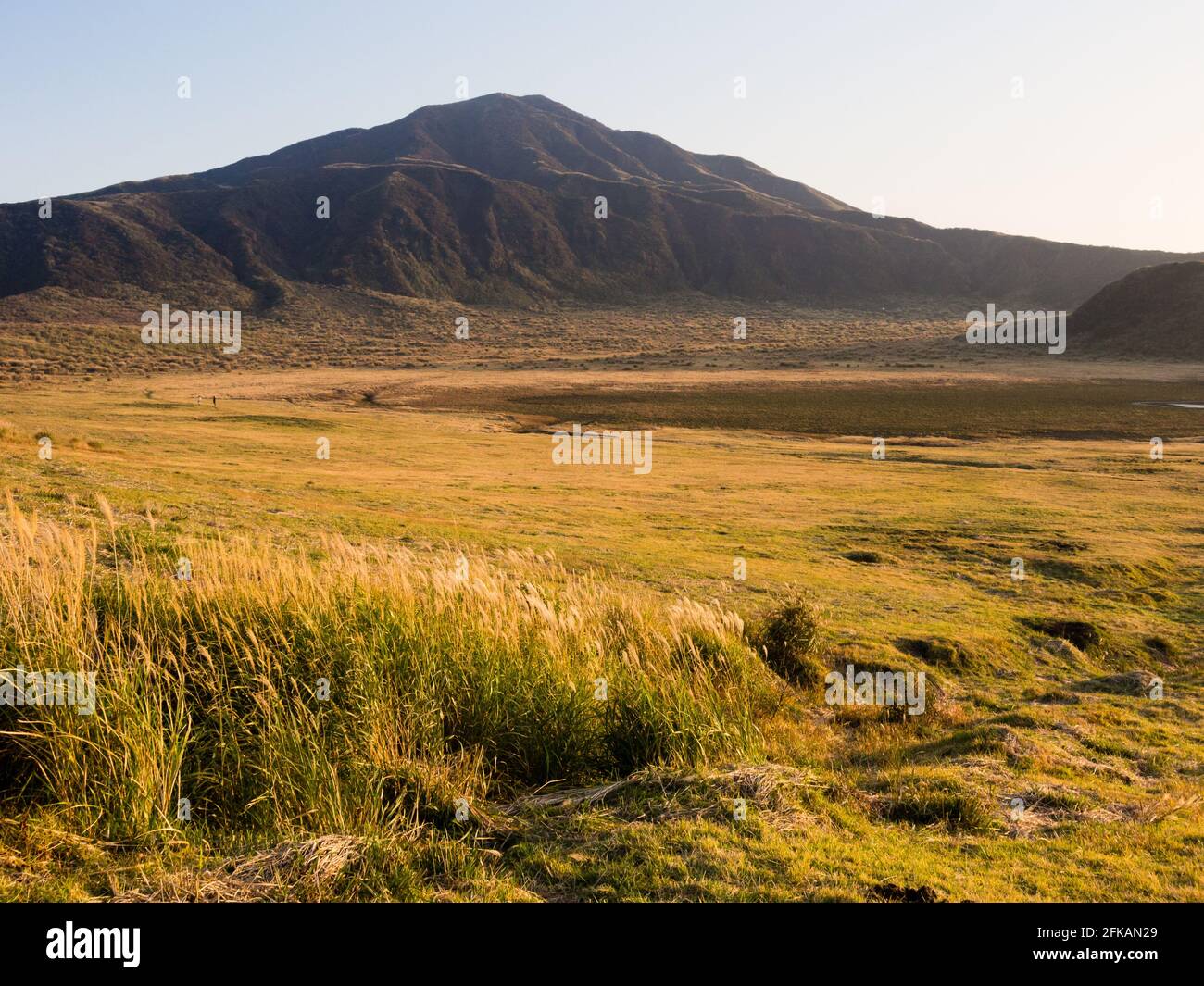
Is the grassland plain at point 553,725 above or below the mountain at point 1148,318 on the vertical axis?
below

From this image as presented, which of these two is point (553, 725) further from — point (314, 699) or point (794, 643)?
point (794, 643)

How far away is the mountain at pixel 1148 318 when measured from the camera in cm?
11269

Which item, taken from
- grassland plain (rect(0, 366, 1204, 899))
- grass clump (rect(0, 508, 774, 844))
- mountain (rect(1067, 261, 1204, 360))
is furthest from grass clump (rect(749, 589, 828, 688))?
mountain (rect(1067, 261, 1204, 360))

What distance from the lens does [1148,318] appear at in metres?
122

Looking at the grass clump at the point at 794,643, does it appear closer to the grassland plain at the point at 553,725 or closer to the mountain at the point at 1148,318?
the grassland plain at the point at 553,725

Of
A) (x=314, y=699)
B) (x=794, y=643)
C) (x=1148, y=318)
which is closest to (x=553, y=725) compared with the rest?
(x=314, y=699)

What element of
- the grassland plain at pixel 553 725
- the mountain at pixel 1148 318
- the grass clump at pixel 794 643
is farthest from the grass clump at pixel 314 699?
the mountain at pixel 1148 318

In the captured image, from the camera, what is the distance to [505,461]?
4153 centimetres

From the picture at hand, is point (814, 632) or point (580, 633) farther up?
point (580, 633)

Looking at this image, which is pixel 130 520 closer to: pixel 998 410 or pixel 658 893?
pixel 658 893

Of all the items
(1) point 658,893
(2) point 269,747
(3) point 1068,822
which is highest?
(2) point 269,747
